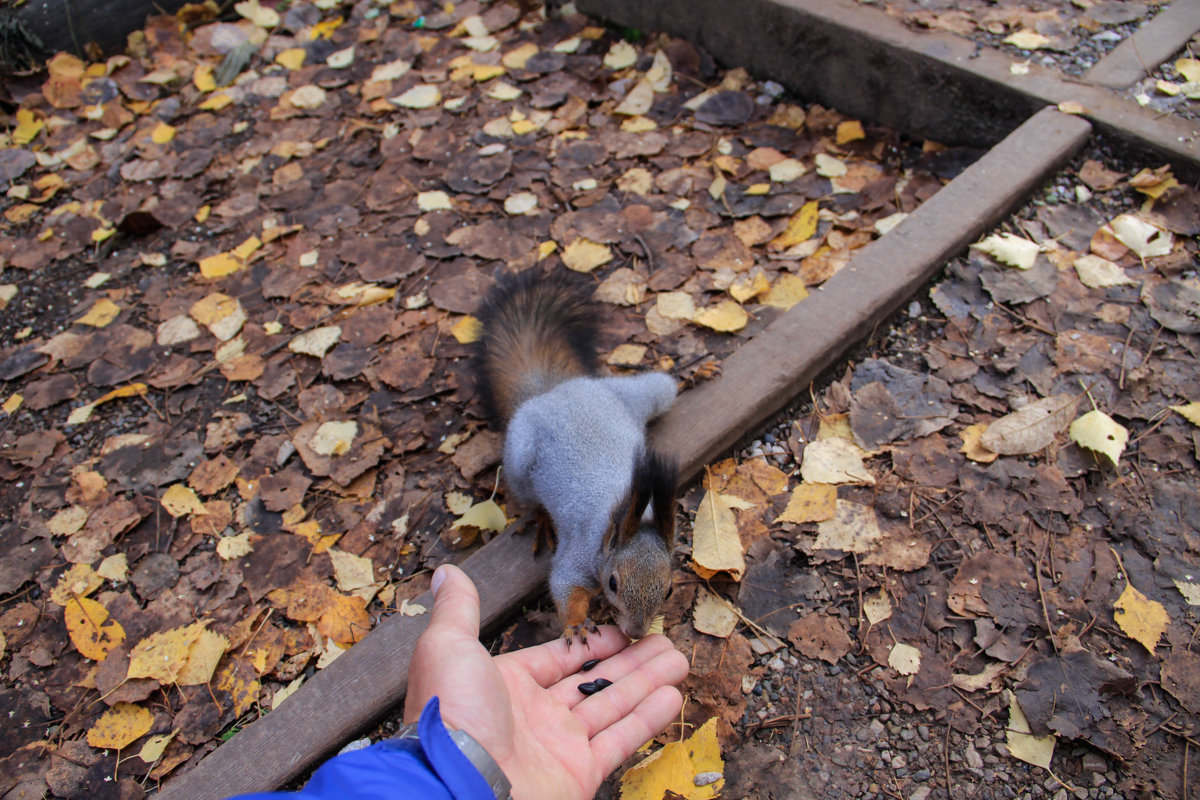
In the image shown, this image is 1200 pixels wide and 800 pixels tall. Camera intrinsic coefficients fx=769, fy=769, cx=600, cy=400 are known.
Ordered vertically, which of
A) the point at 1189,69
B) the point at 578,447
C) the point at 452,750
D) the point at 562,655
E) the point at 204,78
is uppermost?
the point at 204,78

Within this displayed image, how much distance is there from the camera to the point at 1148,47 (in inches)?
101

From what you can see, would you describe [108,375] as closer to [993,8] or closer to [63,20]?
[63,20]

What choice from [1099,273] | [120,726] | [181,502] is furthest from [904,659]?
[181,502]

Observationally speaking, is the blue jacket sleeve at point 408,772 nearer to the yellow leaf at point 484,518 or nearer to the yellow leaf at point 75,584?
the yellow leaf at point 484,518

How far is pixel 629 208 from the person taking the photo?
2.63 metres

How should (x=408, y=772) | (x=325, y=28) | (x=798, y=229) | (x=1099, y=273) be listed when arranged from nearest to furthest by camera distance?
(x=408, y=772)
(x=1099, y=273)
(x=798, y=229)
(x=325, y=28)

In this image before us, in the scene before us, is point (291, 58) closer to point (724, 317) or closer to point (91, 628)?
point (724, 317)

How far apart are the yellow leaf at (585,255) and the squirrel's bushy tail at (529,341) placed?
1.05 ft

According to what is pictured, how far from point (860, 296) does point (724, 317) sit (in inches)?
14.8

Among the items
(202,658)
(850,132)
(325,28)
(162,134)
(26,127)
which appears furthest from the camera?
(325,28)

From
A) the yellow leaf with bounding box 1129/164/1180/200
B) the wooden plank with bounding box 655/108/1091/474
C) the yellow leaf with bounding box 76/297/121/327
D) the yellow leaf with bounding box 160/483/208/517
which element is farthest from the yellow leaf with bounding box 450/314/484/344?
the yellow leaf with bounding box 1129/164/1180/200

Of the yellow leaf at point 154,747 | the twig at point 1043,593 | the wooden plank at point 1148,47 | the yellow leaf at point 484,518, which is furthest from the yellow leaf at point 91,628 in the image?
the wooden plank at point 1148,47

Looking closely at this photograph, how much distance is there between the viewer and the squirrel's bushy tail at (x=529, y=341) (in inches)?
80.4

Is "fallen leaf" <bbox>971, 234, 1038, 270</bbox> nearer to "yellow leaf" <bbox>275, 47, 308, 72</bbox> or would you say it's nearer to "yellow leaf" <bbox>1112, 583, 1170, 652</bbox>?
"yellow leaf" <bbox>1112, 583, 1170, 652</bbox>
